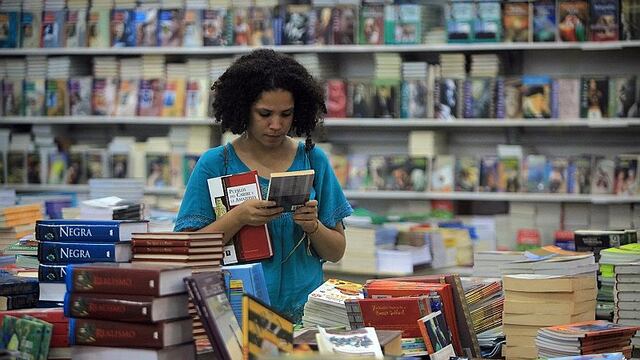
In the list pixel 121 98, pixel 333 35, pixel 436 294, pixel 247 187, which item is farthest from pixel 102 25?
pixel 436 294

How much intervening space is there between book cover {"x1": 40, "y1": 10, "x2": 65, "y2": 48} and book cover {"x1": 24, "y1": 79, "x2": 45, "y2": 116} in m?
0.30

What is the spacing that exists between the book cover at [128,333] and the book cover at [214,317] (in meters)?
0.11

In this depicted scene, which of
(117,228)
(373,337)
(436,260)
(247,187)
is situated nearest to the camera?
(373,337)

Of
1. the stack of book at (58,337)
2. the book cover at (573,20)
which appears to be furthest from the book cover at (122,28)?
the stack of book at (58,337)

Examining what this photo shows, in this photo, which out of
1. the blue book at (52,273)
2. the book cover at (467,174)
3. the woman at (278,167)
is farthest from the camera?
the book cover at (467,174)

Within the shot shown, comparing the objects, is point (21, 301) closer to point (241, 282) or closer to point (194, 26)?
point (241, 282)

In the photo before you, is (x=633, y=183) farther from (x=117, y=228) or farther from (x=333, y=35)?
(x=117, y=228)

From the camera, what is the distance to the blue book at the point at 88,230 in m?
3.04

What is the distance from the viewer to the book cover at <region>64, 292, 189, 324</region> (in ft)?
8.48

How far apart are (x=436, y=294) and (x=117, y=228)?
907 mm

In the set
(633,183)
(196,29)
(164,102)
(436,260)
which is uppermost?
(196,29)

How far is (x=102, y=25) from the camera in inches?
A: 341

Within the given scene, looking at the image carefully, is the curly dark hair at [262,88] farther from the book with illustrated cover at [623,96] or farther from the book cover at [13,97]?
the book cover at [13,97]

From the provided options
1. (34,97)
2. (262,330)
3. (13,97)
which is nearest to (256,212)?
(262,330)
